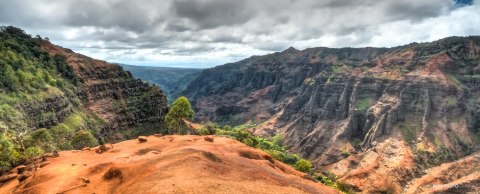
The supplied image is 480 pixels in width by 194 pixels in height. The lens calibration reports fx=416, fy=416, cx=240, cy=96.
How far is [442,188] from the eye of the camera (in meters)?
126

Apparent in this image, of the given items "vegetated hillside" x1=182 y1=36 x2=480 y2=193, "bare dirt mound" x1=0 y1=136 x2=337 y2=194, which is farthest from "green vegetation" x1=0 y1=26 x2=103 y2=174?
"vegetated hillside" x1=182 y1=36 x2=480 y2=193

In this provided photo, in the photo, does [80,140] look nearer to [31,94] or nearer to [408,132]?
[31,94]

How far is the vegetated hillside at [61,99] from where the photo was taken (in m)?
103

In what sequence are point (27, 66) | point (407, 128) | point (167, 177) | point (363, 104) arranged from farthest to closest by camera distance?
1. point (363, 104)
2. point (407, 128)
3. point (27, 66)
4. point (167, 177)

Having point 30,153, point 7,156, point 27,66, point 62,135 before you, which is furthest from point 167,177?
point 27,66

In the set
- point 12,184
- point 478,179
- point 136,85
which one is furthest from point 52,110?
point 478,179

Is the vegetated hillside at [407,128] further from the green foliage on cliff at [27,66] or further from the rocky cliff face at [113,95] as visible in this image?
the green foliage on cliff at [27,66]

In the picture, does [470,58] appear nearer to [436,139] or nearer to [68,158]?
[436,139]

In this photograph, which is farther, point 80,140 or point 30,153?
point 80,140

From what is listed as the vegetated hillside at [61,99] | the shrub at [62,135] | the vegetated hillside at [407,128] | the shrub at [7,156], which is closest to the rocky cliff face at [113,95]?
the vegetated hillside at [61,99]

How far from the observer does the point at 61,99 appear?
12925 cm

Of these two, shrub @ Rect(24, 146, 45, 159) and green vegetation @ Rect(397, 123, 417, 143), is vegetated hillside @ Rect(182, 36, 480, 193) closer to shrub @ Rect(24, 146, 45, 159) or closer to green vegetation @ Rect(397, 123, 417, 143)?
green vegetation @ Rect(397, 123, 417, 143)

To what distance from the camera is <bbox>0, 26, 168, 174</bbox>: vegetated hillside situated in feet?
338

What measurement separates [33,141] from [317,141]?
412 feet
